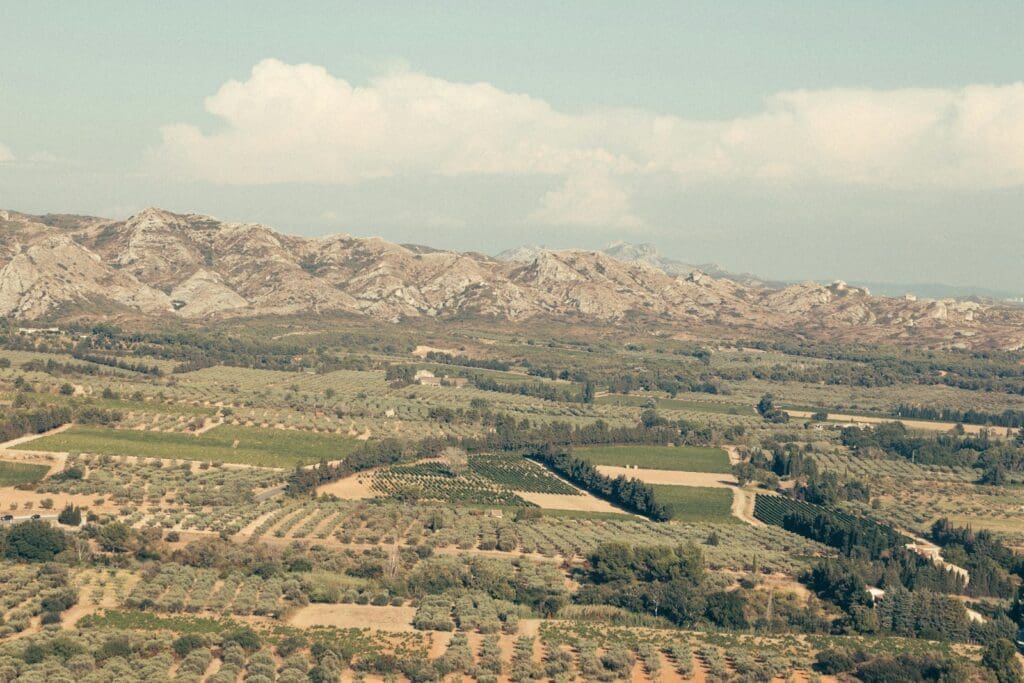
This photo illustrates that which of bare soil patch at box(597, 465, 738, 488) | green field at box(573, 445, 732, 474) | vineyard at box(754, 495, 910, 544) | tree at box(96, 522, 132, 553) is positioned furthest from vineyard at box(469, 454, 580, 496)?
tree at box(96, 522, 132, 553)

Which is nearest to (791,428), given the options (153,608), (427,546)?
(427,546)

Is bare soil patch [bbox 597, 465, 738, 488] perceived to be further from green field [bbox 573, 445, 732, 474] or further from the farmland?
green field [bbox 573, 445, 732, 474]

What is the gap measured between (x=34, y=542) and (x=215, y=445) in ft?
182

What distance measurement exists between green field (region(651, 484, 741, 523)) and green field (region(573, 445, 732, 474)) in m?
12.9

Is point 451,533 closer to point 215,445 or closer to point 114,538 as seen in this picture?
point 114,538

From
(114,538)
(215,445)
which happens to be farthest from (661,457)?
(114,538)

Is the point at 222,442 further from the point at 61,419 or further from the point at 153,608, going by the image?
the point at 153,608

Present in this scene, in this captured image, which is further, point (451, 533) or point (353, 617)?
point (451, 533)

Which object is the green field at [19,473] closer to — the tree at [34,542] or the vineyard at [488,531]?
the vineyard at [488,531]

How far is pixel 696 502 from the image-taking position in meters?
137

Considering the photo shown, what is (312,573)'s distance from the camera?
96.5m

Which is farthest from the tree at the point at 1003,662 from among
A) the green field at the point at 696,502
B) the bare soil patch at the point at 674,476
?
the bare soil patch at the point at 674,476

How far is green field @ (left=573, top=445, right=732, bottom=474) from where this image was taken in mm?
158125

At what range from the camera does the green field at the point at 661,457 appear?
158m
